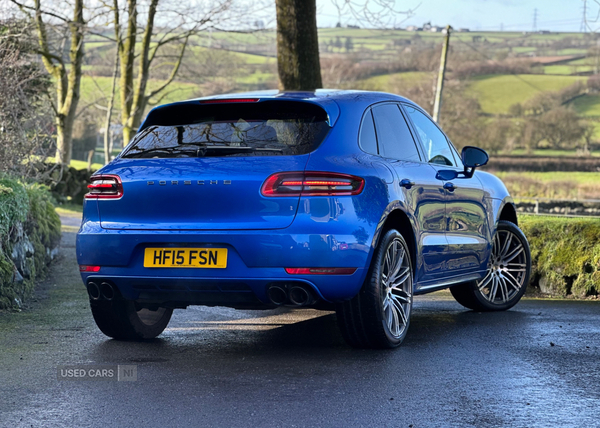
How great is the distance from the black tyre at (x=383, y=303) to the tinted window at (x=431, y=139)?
1182mm

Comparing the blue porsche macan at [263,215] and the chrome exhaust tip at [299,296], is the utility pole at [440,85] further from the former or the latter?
the chrome exhaust tip at [299,296]

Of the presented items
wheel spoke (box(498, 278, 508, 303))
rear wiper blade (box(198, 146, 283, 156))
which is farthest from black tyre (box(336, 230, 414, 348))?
wheel spoke (box(498, 278, 508, 303))

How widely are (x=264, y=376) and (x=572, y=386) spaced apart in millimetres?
1759

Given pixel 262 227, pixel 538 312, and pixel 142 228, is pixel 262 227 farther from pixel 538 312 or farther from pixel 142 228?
pixel 538 312

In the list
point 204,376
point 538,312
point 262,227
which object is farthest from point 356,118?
point 538,312

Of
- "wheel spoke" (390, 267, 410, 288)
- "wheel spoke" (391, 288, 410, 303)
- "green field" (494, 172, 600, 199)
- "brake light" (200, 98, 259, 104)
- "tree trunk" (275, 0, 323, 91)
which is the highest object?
"tree trunk" (275, 0, 323, 91)

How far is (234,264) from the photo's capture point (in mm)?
5305

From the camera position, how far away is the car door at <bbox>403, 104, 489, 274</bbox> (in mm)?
6961

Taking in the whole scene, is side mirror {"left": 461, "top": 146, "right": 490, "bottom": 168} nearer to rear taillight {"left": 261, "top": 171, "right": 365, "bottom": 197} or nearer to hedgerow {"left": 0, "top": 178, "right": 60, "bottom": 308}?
rear taillight {"left": 261, "top": 171, "right": 365, "bottom": 197}

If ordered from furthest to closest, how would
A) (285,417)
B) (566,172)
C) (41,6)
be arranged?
(566,172), (41,6), (285,417)

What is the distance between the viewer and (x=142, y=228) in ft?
18.1

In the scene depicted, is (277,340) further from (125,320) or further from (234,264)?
(234,264)

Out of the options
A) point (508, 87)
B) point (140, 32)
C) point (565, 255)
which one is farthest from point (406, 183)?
point (508, 87)

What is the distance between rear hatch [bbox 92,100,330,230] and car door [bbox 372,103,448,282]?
2.34ft
